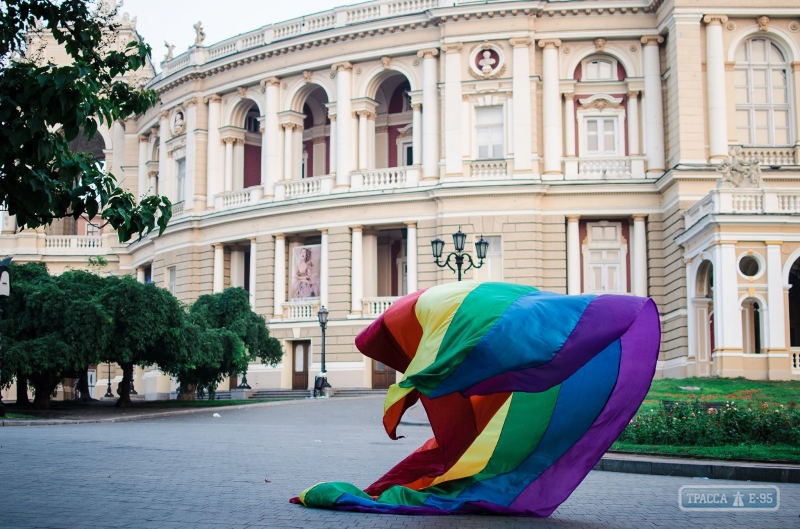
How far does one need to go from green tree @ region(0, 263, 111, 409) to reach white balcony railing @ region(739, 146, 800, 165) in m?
23.9

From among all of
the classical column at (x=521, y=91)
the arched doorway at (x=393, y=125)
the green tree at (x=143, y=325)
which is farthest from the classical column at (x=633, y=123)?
the green tree at (x=143, y=325)

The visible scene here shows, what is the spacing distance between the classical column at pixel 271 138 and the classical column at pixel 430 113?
749 cm

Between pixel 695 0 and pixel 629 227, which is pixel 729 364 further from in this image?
pixel 695 0

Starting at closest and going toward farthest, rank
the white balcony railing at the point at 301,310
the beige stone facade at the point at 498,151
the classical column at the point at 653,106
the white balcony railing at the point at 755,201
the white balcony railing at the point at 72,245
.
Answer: the white balcony railing at the point at 755,201
the beige stone facade at the point at 498,151
the classical column at the point at 653,106
the white balcony railing at the point at 301,310
the white balcony railing at the point at 72,245

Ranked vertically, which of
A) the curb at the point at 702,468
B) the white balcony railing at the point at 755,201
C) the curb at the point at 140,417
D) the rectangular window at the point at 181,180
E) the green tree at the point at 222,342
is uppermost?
the rectangular window at the point at 181,180

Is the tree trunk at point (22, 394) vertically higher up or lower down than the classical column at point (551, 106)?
lower down

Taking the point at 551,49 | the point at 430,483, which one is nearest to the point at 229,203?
the point at 551,49

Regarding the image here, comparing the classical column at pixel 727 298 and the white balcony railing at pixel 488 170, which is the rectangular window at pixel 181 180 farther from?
the classical column at pixel 727 298

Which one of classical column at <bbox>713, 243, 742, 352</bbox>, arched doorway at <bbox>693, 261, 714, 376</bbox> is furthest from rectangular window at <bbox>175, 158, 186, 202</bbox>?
classical column at <bbox>713, 243, 742, 352</bbox>

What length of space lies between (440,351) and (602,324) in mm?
1426

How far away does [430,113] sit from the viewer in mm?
40406

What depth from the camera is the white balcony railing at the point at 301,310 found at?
4203cm

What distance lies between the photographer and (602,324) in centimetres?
852

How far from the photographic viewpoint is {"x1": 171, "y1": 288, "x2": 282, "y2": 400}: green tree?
→ 100 ft
